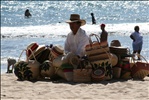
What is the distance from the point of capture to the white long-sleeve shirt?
8539 millimetres

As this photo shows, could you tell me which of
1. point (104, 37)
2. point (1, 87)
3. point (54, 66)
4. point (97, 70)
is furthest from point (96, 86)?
point (104, 37)

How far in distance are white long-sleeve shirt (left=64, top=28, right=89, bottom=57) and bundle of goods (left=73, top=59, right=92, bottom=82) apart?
1.12 feet

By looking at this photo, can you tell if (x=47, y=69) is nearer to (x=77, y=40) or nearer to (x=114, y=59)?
(x=77, y=40)

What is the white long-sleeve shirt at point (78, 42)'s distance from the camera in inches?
336

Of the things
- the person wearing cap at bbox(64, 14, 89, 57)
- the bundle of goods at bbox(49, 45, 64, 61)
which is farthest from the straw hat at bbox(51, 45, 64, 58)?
the person wearing cap at bbox(64, 14, 89, 57)

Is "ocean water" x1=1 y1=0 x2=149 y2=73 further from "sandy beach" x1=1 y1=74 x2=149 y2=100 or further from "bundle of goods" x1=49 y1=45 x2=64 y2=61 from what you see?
"sandy beach" x1=1 y1=74 x2=149 y2=100

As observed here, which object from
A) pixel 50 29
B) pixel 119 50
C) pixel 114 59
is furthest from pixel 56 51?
pixel 50 29

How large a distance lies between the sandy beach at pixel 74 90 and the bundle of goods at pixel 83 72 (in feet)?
0.78

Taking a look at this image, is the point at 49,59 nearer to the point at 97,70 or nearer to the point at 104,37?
the point at 97,70

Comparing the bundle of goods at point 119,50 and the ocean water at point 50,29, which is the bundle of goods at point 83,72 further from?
the ocean water at point 50,29

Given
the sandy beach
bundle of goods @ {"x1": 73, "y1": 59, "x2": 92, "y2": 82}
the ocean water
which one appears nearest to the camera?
the sandy beach

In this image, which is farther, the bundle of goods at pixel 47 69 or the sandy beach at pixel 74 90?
the bundle of goods at pixel 47 69

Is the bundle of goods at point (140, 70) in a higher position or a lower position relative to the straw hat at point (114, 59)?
lower

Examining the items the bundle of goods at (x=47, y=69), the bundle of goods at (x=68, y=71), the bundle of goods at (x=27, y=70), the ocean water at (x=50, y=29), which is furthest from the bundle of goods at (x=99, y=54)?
the ocean water at (x=50, y=29)
